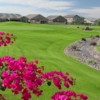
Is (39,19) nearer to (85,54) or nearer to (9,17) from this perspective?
(9,17)

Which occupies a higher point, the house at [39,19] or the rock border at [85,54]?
the house at [39,19]

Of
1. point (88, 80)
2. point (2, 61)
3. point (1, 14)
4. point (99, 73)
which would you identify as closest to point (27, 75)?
point (2, 61)

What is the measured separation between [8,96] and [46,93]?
265 centimetres

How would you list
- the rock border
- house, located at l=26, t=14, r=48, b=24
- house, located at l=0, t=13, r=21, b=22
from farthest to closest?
house, located at l=26, t=14, r=48, b=24, house, located at l=0, t=13, r=21, b=22, the rock border


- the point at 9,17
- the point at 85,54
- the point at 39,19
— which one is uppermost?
the point at 9,17

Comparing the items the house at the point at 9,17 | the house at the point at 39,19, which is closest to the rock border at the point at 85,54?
the house at the point at 9,17

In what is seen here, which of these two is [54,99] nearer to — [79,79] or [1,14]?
[79,79]

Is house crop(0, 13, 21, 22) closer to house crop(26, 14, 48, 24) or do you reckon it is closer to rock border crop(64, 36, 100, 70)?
house crop(26, 14, 48, 24)

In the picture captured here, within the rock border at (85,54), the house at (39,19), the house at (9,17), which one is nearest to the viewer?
the rock border at (85,54)

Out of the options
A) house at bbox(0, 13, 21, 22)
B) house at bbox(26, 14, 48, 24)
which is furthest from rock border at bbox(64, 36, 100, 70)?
house at bbox(26, 14, 48, 24)

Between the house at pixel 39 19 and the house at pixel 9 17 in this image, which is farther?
the house at pixel 39 19

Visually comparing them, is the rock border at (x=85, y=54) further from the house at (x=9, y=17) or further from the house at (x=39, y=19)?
the house at (x=39, y=19)

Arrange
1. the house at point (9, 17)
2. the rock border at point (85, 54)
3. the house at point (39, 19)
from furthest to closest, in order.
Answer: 1. the house at point (39, 19)
2. the house at point (9, 17)
3. the rock border at point (85, 54)

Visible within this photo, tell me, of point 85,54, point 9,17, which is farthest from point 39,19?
point 85,54
